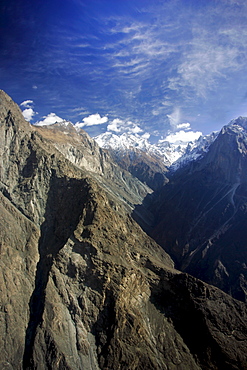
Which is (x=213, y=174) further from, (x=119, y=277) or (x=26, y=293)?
(x=26, y=293)

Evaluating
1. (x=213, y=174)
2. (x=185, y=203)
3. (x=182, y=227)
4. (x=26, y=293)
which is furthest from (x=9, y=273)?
(x=213, y=174)

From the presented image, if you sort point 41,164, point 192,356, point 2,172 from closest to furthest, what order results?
point 192,356 → point 2,172 → point 41,164

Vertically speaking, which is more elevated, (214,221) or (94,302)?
(214,221)

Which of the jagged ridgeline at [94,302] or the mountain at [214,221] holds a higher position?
the mountain at [214,221]

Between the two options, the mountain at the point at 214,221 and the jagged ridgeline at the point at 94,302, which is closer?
the jagged ridgeline at the point at 94,302
